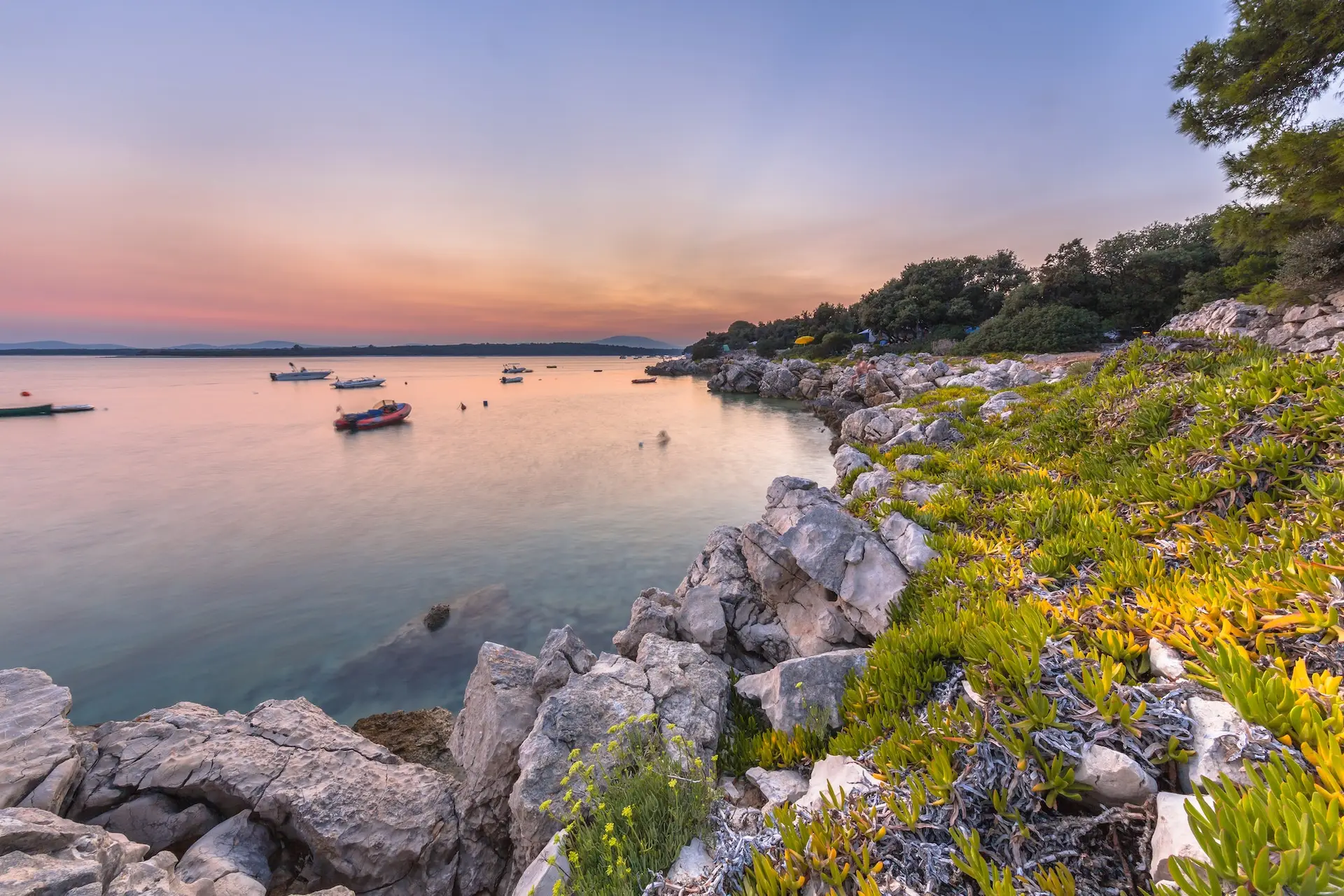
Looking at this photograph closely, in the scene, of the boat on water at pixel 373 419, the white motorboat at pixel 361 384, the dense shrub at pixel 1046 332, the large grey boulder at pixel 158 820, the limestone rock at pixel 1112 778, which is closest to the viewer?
the limestone rock at pixel 1112 778

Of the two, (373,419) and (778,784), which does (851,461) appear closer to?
(778,784)

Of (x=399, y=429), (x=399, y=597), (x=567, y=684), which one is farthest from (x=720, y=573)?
(x=399, y=429)

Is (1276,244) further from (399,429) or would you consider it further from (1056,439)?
(399,429)

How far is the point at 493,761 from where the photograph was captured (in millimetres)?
5090

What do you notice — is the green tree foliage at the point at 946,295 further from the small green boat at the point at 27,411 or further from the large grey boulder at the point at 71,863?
the small green boat at the point at 27,411

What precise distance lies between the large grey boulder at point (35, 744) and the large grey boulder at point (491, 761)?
11.2ft

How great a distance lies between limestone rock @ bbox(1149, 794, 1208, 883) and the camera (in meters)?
1.85

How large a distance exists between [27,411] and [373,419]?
29.9m

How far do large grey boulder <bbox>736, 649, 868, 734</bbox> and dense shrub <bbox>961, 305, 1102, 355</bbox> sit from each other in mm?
38940

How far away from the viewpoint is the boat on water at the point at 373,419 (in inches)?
1328

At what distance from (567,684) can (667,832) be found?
7.56 feet

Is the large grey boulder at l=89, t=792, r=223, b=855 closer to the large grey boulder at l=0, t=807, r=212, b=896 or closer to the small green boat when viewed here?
the large grey boulder at l=0, t=807, r=212, b=896

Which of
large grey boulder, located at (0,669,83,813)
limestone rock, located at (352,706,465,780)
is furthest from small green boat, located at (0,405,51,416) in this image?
limestone rock, located at (352,706,465,780)

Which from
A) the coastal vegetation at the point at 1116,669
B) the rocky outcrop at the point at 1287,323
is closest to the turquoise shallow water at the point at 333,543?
the coastal vegetation at the point at 1116,669
